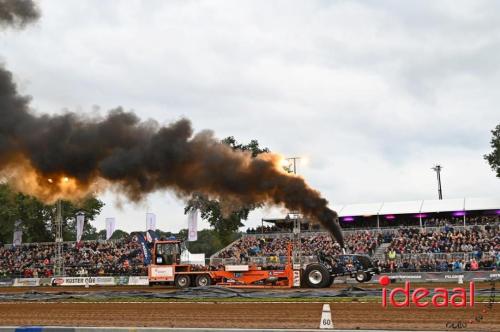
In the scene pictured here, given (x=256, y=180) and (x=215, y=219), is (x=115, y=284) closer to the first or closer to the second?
(x=256, y=180)

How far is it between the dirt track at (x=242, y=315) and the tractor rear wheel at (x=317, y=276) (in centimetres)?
898

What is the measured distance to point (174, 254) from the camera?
3559 cm

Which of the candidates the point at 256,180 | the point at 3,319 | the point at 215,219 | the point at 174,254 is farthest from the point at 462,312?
the point at 215,219

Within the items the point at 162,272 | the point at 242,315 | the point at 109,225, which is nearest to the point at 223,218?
the point at 109,225

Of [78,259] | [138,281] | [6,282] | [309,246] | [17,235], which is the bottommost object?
[6,282]

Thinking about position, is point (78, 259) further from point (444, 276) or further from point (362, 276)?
point (444, 276)

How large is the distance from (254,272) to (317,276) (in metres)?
3.62

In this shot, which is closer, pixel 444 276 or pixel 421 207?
pixel 444 276

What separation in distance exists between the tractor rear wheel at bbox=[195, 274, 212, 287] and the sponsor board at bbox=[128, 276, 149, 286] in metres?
8.39

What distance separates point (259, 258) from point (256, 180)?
557 inches

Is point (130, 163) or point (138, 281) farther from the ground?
point (130, 163)

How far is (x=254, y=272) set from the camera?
1293 inches

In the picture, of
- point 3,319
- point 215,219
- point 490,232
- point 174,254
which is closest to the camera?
point 3,319

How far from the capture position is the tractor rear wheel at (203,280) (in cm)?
3400
